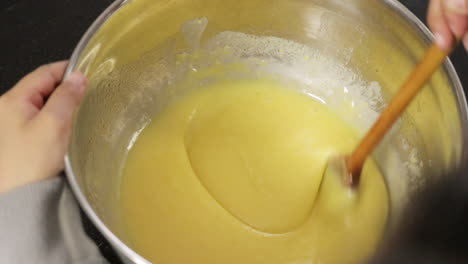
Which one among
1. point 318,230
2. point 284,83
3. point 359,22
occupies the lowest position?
point 318,230

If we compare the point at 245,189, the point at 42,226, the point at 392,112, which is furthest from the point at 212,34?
the point at 42,226

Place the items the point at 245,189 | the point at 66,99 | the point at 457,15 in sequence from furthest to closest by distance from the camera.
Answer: the point at 245,189, the point at 66,99, the point at 457,15

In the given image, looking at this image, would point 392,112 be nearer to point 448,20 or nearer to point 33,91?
point 448,20

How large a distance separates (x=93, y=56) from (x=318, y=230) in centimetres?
56

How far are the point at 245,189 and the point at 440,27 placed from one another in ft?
1.65

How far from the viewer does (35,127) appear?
77 centimetres

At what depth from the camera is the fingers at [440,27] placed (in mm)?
723

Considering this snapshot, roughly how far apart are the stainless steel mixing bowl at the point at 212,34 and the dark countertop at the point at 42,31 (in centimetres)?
19

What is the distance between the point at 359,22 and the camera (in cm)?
105

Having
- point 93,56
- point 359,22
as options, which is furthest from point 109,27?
point 359,22

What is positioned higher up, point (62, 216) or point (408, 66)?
point (408, 66)

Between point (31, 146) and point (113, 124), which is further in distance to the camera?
point (113, 124)

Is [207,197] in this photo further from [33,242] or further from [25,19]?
[25,19]

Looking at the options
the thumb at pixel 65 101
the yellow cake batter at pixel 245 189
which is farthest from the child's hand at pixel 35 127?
the yellow cake batter at pixel 245 189
